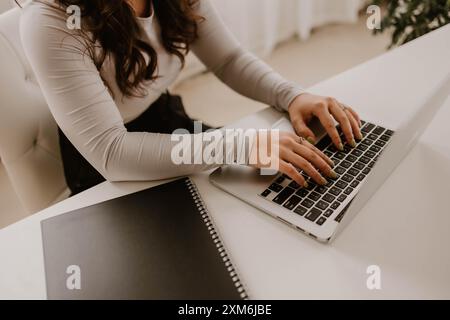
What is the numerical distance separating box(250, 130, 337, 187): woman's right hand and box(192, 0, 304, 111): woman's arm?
22 centimetres

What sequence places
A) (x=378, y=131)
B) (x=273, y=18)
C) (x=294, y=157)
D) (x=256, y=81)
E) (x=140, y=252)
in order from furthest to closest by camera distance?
(x=273, y=18) < (x=256, y=81) < (x=378, y=131) < (x=294, y=157) < (x=140, y=252)

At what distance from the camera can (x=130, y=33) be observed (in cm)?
83

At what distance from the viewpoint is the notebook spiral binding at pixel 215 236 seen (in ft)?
1.77

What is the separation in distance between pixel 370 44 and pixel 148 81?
1985 millimetres

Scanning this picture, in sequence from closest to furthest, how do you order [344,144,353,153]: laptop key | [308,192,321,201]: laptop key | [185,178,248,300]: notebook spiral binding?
1. [185,178,248,300]: notebook spiral binding
2. [308,192,321,201]: laptop key
3. [344,144,353,153]: laptop key

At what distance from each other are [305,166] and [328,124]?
0.15 m

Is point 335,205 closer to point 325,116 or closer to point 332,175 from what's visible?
point 332,175

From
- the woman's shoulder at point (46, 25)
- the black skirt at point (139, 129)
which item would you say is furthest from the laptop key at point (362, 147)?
the woman's shoulder at point (46, 25)

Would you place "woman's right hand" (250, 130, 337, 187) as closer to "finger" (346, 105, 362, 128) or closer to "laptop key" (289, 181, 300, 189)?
"laptop key" (289, 181, 300, 189)

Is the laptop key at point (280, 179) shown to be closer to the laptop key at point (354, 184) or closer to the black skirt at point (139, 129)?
the laptop key at point (354, 184)

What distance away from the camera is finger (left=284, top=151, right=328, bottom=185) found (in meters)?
0.67

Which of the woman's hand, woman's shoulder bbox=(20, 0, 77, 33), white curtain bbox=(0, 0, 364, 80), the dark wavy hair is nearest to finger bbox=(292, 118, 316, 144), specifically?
the woman's hand

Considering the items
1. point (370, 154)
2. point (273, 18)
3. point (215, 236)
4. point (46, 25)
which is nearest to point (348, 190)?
point (370, 154)
